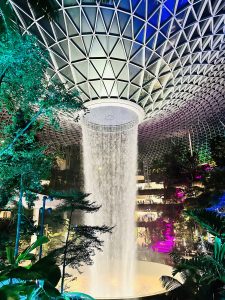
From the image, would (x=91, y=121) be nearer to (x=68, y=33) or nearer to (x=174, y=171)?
(x=68, y=33)

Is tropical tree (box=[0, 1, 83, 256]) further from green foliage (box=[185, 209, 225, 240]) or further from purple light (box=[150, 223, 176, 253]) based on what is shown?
purple light (box=[150, 223, 176, 253])

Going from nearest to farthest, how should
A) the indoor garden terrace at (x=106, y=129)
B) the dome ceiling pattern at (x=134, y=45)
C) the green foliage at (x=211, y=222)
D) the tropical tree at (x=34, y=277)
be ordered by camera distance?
the tropical tree at (x=34, y=277) < the green foliage at (x=211, y=222) < the indoor garden terrace at (x=106, y=129) < the dome ceiling pattern at (x=134, y=45)

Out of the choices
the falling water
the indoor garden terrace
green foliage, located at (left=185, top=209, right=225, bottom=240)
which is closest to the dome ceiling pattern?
the indoor garden terrace

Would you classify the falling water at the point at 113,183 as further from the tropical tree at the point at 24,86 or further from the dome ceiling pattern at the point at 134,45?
the tropical tree at the point at 24,86

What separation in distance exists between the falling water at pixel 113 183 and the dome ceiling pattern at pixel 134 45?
3579 millimetres

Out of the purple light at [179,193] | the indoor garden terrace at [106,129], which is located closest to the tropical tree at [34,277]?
the indoor garden terrace at [106,129]

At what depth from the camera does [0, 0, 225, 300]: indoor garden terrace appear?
689 centimetres

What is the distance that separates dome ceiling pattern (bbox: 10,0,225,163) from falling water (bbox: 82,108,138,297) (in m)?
3.58

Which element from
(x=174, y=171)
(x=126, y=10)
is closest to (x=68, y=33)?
(x=126, y=10)

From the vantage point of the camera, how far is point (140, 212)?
56781 mm

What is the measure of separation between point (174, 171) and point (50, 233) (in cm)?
2285

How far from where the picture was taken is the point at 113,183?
109 feet

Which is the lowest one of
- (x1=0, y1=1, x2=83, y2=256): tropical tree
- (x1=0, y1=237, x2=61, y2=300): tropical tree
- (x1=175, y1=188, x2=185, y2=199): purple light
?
(x1=0, y1=237, x2=61, y2=300): tropical tree

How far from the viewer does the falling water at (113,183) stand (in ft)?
84.1
